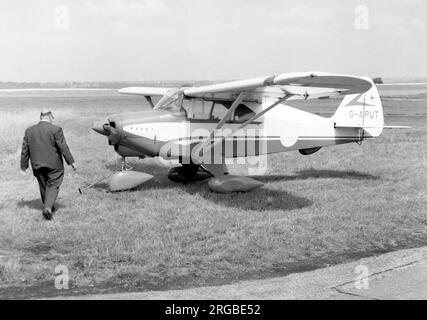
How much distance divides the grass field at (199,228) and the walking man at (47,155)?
0.45 meters

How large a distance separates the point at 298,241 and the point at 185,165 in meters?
5.17

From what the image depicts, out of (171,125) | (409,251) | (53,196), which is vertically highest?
(171,125)

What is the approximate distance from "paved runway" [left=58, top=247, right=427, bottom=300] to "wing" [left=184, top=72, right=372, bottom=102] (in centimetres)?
344

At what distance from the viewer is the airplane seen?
11.0m

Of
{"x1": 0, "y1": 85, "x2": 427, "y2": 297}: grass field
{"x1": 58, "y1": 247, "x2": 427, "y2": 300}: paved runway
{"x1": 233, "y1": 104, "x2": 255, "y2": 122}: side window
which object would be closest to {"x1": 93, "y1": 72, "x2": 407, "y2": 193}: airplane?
{"x1": 233, "y1": 104, "x2": 255, "y2": 122}: side window

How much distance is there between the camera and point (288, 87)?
36.3ft

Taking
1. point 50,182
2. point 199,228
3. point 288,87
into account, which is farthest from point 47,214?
point 288,87

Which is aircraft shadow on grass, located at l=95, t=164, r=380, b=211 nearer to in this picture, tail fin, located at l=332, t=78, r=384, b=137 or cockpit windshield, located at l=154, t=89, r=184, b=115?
tail fin, located at l=332, t=78, r=384, b=137

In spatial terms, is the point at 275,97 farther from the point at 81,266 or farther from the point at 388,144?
the point at 388,144

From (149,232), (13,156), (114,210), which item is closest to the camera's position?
(149,232)

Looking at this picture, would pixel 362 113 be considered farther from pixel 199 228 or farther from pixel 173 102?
pixel 199 228

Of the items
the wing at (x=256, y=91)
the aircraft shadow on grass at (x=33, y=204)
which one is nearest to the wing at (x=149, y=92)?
the wing at (x=256, y=91)
